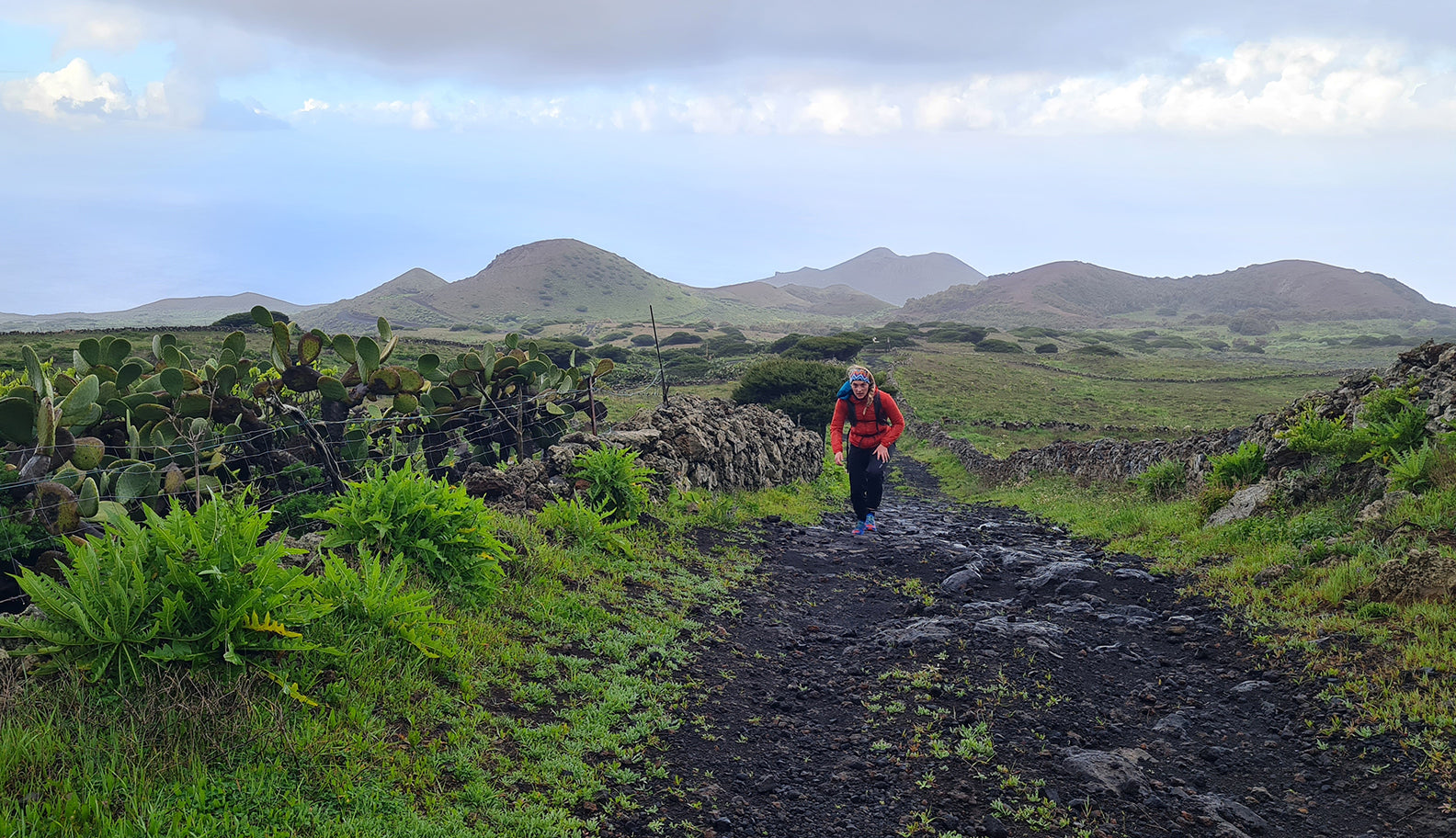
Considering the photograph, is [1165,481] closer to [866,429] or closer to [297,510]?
[866,429]

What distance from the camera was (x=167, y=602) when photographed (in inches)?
141

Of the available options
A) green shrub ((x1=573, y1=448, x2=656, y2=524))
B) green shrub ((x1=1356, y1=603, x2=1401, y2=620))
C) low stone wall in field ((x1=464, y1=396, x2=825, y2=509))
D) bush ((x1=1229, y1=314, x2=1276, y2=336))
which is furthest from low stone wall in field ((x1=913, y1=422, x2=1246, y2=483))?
bush ((x1=1229, y1=314, x2=1276, y2=336))

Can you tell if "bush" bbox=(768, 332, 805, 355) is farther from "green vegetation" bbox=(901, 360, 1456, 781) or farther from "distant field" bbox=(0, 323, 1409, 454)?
"green vegetation" bbox=(901, 360, 1456, 781)

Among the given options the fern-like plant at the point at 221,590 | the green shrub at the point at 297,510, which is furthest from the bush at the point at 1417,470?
the green shrub at the point at 297,510

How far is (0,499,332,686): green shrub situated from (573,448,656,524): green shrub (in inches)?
206

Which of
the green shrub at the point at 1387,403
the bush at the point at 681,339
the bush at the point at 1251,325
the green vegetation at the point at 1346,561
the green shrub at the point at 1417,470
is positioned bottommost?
the green vegetation at the point at 1346,561

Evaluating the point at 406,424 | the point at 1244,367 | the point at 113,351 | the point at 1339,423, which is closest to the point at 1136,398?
the point at 1244,367

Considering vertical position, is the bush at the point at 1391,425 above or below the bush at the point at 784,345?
below

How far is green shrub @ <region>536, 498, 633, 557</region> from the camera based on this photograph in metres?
8.25

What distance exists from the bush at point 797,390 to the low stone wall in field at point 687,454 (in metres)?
10.5

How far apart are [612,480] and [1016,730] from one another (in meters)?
5.73

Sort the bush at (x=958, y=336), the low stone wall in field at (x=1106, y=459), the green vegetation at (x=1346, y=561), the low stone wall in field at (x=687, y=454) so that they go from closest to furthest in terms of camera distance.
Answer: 1. the green vegetation at (x=1346, y=561)
2. the low stone wall in field at (x=687, y=454)
3. the low stone wall in field at (x=1106, y=459)
4. the bush at (x=958, y=336)

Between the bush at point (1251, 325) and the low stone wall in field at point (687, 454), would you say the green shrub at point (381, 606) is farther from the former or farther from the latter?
the bush at point (1251, 325)

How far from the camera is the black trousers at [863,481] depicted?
11195mm
